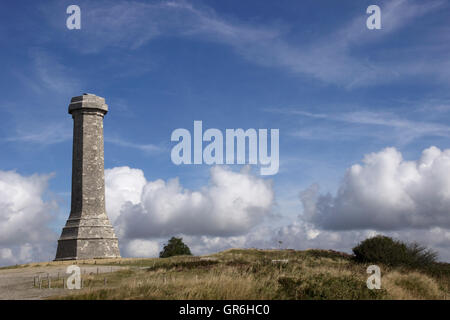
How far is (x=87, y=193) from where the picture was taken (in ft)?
137

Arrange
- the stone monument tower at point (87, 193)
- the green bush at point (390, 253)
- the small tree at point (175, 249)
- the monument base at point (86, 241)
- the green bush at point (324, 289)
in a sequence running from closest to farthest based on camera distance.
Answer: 1. the green bush at point (324, 289)
2. the green bush at point (390, 253)
3. the monument base at point (86, 241)
4. the stone monument tower at point (87, 193)
5. the small tree at point (175, 249)

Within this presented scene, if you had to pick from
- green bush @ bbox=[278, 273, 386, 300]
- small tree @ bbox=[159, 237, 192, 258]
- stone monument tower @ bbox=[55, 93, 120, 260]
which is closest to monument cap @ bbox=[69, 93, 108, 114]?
stone monument tower @ bbox=[55, 93, 120, 260]

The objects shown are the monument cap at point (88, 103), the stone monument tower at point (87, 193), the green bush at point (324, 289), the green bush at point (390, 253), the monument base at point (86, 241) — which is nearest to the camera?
the green bush at point (324, 289)

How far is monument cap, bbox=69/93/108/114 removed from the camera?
42688 mm

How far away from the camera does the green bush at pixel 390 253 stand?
29516mm

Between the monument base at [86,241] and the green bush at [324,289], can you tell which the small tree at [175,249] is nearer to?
the monument base at [86,241]

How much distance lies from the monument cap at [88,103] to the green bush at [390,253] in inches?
1037

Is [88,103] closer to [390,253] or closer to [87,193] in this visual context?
[87,193]

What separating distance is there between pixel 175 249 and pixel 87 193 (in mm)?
11293

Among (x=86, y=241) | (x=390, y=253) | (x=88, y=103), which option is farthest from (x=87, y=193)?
(x=390, y=253)

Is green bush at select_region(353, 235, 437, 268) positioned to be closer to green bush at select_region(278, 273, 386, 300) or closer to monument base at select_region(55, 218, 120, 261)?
green bush at select_region(278, 273, 386, 300)

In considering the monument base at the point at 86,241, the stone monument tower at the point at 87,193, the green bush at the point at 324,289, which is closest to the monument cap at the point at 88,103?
the stone monument tower at the point at 87,193

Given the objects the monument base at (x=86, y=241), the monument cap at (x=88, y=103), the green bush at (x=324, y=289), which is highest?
the monument cap at (x=88, y=103)

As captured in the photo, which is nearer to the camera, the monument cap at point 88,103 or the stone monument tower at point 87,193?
the stone monument tower at point 87,193
